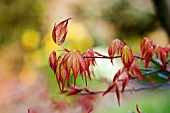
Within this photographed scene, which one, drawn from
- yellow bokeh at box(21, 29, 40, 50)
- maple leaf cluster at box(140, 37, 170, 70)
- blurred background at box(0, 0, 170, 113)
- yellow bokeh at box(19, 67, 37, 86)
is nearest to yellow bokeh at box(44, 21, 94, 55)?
blurred background at box(0, 0, 170, 113)

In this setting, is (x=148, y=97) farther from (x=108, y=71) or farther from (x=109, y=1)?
(x=109, y=1)

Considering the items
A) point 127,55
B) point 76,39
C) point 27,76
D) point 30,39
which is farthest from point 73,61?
point 30,39

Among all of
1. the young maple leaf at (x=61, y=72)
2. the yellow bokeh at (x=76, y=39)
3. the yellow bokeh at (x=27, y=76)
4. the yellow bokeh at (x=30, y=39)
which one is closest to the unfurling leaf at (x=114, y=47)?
the young maple leaf at (x=61, y=72)

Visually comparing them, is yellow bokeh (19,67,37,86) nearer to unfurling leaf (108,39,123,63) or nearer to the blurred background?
the blurred background

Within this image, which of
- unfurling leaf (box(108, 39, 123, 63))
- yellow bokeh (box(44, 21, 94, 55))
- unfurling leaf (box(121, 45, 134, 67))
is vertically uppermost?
yellow bokeh (box(44, 21, 94, 55))

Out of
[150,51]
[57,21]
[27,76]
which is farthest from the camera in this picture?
[57,21]

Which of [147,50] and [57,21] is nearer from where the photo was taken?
[147,50]

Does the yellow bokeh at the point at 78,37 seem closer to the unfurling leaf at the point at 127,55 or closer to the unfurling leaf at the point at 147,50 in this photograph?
the unfurling leaf at the point at 147,50

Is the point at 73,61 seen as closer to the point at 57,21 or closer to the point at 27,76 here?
the point at 27,76
